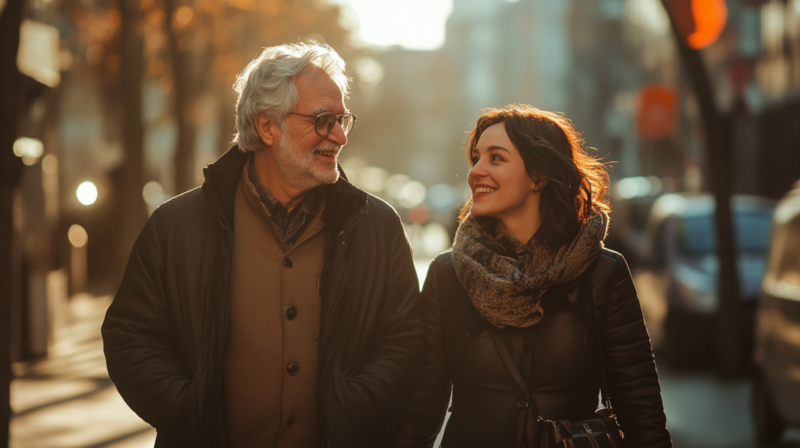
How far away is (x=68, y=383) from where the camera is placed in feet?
34.2

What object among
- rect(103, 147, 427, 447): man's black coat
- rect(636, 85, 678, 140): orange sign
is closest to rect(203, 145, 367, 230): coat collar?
rect(103, 147, 427, 447): man's black coat

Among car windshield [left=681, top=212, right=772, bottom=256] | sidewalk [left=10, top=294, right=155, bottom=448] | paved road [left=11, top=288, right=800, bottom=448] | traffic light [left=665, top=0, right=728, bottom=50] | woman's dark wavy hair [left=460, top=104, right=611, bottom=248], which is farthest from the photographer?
car windshield [left=681, top=212, right=772, bottom=256]

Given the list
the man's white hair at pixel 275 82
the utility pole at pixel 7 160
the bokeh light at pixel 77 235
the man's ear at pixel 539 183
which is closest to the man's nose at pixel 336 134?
the man's white hair at pixel 275 82

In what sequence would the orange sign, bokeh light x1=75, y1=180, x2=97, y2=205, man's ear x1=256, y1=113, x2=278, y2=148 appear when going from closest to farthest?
man's ear x1=256, y1=113, x2=278, y2=148
the orange sign
bokeh light x1=75, y1=180, x2=97, y2=205

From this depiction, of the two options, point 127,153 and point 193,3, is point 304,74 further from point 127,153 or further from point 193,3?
point 193,3

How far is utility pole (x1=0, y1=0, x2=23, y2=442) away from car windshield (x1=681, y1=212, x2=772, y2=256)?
7421mm

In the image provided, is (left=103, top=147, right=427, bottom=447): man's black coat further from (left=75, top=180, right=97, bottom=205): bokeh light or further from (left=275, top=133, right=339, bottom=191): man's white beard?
(left=75, top=180, right=97, bottom=205): bokeh light

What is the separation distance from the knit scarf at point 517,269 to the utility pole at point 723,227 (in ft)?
22.6

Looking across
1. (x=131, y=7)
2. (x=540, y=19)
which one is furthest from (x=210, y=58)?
(x=540, y=19)

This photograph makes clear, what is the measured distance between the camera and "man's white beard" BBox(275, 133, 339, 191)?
3.60m

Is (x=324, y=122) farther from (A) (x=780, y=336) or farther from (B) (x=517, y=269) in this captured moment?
(A) (x=780, y=336)

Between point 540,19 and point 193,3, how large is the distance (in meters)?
72.3

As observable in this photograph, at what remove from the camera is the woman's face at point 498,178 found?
358 cm

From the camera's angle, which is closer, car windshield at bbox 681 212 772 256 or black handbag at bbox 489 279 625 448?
black handbag at bbox 489 279 625 448
